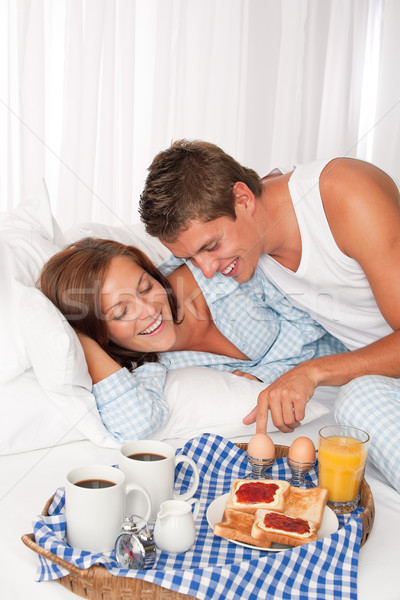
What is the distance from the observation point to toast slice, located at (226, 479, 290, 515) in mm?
1027

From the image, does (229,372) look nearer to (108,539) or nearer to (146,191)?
(146,191)

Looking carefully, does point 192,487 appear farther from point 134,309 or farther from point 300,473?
point 134,309

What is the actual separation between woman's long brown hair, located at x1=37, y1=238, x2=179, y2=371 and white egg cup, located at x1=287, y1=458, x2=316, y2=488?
0.65 meters

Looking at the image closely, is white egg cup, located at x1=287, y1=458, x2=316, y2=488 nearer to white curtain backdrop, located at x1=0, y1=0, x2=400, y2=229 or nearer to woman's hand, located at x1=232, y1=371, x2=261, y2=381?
woman's hand, located at x1=232, y1=371, x2=261, y2=381

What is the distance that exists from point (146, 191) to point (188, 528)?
3.03 feet

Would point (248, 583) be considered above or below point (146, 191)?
below

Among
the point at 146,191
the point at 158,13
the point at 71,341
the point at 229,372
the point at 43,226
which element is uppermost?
the point at 158,13

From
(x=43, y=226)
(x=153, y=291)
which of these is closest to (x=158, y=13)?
(x=43, y=226)

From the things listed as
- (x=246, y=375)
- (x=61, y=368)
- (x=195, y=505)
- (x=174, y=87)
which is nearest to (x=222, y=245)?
(x=246, y=375)

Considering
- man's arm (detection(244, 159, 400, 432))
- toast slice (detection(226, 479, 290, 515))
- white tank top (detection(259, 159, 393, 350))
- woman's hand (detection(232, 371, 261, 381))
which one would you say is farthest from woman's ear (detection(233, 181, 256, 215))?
toast slice (detection(226, 479, 290, 515))

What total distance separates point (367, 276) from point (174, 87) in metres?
1.57

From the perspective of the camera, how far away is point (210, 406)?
1.53 m

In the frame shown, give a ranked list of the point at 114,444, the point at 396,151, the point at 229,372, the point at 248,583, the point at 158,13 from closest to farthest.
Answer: the point at 248,583 → the point at 114,444 → the point at 229,372 → the point at 158,13 → the point at 396,151

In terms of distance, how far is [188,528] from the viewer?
3.05 feet
